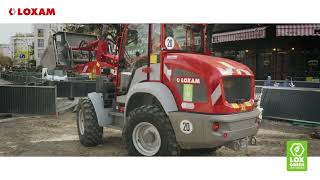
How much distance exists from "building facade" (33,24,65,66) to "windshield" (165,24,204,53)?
1.81 metres

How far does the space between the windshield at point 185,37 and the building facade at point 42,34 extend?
1.81 m

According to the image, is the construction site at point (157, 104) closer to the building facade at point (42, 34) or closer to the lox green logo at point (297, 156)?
the building facade at point (42, 34)

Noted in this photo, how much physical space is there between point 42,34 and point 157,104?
8.62 feet

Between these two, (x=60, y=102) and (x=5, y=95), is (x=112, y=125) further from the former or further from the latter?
(x=60, y=102)

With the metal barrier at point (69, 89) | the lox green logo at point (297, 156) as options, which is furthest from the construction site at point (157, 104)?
the metal barrier at point (69, 89)

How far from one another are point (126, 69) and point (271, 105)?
547 centimetres

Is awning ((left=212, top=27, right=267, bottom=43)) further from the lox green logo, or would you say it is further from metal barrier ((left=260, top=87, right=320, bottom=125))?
the lox green logo

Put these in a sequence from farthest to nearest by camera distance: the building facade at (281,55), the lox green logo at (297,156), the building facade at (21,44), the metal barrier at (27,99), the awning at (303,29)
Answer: the building facade at (281,55)
the metal barrier at (27,99)
the awning at (303,29)
the building facade at (21,44)
the lox green logo at (297,156)

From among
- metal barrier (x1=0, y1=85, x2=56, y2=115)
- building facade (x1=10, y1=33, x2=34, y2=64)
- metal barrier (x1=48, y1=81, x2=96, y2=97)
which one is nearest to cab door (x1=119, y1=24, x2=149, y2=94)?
building facade (x1=10, y1=33, x2=34, y2=64)

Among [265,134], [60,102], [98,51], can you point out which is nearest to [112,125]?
[98,51]

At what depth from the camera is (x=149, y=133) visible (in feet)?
19.4
